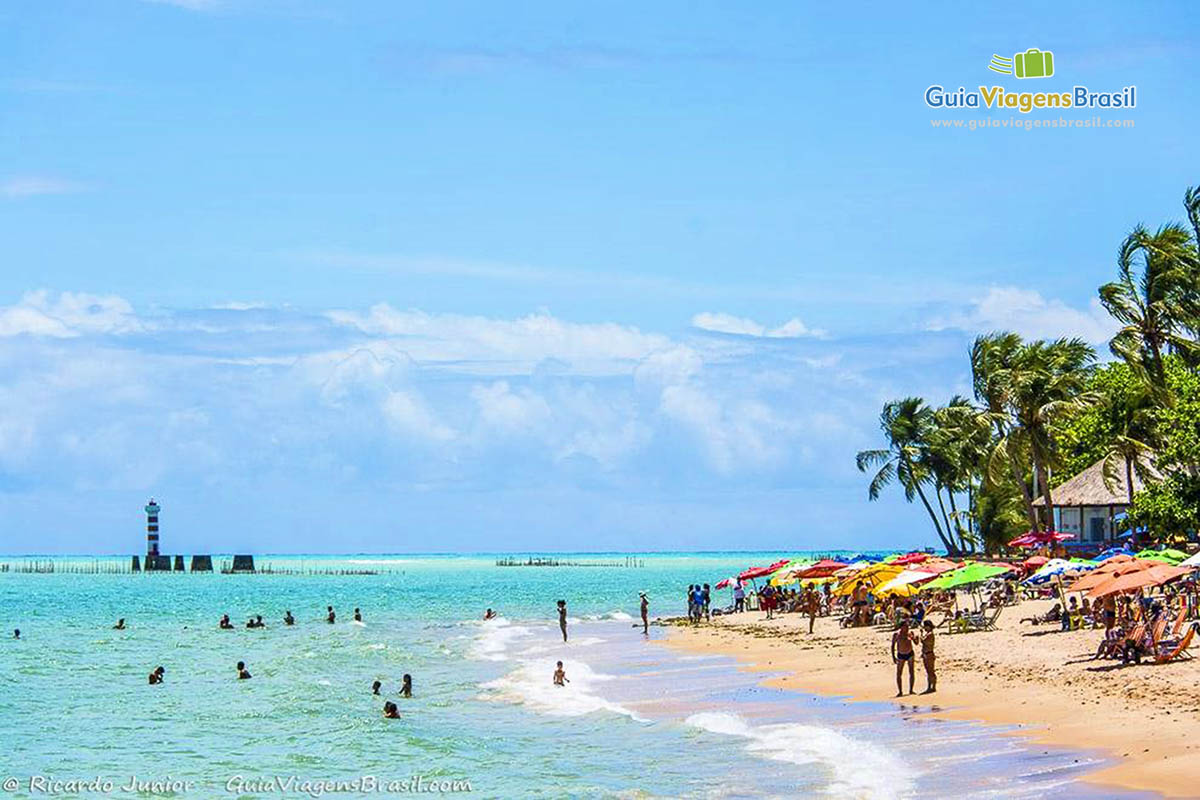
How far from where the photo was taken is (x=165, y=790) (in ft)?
72.9

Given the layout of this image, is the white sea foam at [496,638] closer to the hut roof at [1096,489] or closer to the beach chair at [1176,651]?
the beach chair at [1176,651]

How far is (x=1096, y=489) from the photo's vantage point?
197ft

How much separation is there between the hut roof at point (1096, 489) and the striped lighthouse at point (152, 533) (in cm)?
10317

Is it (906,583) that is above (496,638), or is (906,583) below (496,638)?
above

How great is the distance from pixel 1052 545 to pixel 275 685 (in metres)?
28.3

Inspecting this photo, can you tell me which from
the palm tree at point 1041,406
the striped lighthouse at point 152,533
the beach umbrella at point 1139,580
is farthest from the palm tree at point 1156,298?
the striped lighthouse at point 152,533

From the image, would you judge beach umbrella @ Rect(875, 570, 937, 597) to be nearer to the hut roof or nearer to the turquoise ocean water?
the turquoise ocean water

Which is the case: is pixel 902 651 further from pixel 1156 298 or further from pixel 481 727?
pixel 1156 298

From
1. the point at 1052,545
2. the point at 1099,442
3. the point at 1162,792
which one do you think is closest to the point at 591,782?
the point at 1162,792

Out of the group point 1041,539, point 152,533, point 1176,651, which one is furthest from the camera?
point 152,533

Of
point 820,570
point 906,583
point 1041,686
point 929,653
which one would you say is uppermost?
point 820,570

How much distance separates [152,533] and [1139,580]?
435ft

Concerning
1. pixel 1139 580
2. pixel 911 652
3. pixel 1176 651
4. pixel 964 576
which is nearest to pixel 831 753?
pixel 911 652

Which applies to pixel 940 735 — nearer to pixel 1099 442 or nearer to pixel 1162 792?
pixel 1162 792
